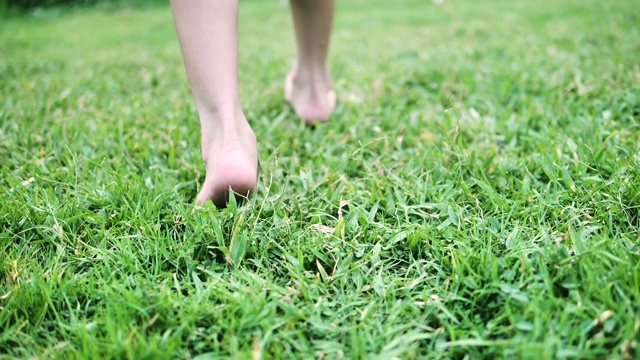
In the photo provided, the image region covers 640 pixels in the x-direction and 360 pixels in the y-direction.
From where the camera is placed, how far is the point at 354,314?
906 mm

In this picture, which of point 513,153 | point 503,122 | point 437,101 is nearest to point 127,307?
point 513,153

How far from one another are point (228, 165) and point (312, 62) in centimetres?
87

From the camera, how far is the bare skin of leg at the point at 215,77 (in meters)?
1.19

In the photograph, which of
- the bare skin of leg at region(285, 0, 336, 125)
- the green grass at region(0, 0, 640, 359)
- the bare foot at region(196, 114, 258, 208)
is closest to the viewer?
the green grass at region(0, 0, 640, 359)

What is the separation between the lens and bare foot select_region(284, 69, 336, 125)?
1823 millimetres

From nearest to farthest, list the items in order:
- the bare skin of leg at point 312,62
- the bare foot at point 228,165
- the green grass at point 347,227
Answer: the green grass at point 347,227 → the bare foot at point 228,165 → the bare skin of leg at point 312,62

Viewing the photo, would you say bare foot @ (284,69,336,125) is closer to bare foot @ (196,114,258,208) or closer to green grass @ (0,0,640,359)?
green grass @ (0,0,640,359)

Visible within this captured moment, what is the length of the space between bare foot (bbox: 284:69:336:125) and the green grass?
0.18 ft

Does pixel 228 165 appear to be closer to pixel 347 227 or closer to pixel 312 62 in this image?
pixel 347 227

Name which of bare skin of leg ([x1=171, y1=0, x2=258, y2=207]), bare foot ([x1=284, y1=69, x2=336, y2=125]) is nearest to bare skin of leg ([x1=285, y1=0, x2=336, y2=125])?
bare foot ([x1=284, y1=69, x2=336, y2=125])

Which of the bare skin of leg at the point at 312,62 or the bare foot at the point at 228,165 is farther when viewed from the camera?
the bare skin of leg at the point at 312,62

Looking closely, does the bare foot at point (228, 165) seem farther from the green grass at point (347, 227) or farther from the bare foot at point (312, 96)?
the bare foot at point (312, 96)

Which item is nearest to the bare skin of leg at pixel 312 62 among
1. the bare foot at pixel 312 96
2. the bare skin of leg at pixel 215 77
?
the bare foot at pixel 312 96

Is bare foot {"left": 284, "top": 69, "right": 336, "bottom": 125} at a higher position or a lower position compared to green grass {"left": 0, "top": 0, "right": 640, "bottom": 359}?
higher
